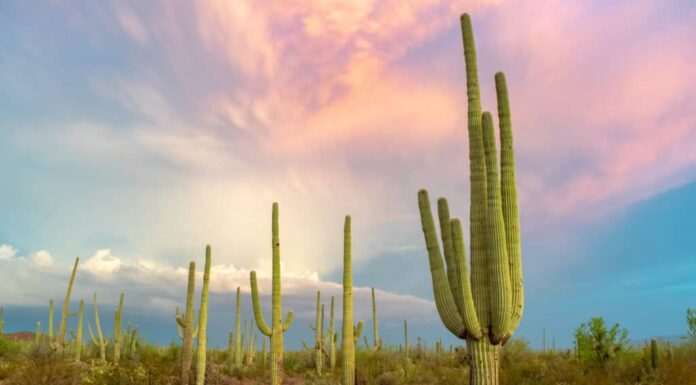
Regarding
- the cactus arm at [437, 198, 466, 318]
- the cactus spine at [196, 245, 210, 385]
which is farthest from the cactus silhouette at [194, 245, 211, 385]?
the cactus arm at [437, 198, 466, 318]

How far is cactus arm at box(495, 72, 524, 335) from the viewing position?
9359 millimetres

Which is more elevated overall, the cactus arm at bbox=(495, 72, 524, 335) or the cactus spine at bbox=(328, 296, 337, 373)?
the cactus arm at bbox=(495, 72, 524, 335)

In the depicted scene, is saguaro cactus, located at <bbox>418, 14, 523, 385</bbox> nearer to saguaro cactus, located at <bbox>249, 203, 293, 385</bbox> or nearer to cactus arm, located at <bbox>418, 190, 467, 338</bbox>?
cactus arm, located at <bbox>418, 190, 467, 338</bbox>

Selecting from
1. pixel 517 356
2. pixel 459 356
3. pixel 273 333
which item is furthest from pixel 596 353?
pixel 273 333

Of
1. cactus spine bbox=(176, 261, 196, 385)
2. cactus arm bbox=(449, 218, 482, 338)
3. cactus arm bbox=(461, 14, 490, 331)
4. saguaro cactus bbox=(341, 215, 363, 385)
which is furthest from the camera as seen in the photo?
cactus spine bbox=(176, 261, 196, 385)

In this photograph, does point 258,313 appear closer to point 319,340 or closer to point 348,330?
point 348,330

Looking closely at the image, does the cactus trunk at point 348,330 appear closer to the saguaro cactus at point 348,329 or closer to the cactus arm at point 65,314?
the saguaro cactus at point 348,329

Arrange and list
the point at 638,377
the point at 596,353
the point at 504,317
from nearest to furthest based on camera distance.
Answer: the point at 504,317, the point at 638,377, the point at 596,353

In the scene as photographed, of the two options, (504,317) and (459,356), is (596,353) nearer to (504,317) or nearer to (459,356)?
(459,356)

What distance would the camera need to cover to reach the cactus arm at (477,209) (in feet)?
30.3

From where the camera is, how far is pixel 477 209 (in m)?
9.41

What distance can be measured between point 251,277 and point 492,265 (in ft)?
33.1

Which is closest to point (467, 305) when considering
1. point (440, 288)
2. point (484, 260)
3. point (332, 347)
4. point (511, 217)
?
point (440, 288)

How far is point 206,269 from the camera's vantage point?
67.1 feet
